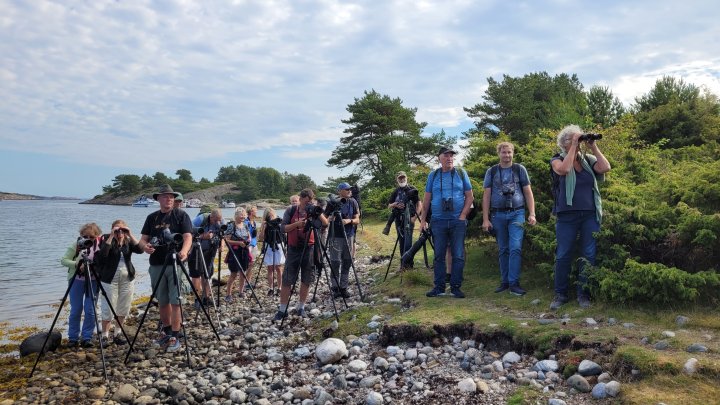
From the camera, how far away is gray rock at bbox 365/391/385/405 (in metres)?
4.20

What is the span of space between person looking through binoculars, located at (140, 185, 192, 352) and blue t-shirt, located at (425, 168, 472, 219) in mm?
3694

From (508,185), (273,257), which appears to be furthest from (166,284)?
(508,185)

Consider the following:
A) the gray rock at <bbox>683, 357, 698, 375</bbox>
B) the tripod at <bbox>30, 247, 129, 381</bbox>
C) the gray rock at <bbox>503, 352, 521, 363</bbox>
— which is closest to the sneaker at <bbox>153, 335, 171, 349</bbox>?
the tripod at <bbox>30, 247, 129, 381</bbox>

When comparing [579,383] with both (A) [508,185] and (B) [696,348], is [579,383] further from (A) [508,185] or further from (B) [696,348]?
(A) [508,185]


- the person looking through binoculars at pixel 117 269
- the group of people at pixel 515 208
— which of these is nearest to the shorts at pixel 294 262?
the group of people at pixel 515 208

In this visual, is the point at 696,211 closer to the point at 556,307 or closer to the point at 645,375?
the point at 556,307

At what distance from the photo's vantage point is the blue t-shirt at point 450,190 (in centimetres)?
696

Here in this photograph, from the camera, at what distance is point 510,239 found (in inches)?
263

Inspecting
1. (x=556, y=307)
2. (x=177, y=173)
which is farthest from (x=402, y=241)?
(x=177, y=173)

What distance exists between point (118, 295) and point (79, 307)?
1.86 feet

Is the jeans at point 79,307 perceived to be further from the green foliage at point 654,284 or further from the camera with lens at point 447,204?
the green foliage at point 654,284

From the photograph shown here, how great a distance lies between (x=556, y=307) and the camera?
226 inches

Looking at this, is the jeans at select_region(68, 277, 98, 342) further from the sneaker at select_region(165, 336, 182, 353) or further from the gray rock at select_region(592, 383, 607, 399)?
the gray rock at select_region(592, 383, 607, 399)

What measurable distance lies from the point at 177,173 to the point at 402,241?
17002 centimetres
